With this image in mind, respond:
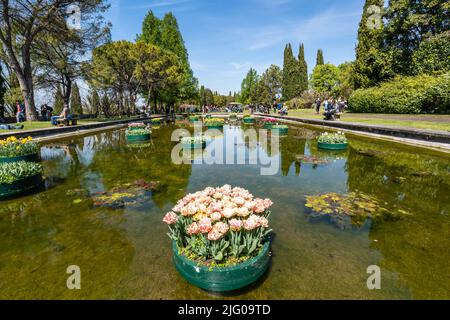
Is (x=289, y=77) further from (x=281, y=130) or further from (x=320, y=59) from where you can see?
(x=281, y=130)

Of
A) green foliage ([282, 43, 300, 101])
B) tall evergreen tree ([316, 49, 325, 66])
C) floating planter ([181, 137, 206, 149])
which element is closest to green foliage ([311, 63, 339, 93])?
tall evergreen tree ([316, 49, 325, 66])

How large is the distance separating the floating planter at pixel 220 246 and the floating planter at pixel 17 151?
755 cm

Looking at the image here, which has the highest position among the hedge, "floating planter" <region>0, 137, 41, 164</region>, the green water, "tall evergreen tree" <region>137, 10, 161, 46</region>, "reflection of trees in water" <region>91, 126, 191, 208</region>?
"tall evergreen tree" <region>137, 10, 161, 46</region>

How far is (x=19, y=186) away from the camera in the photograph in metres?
5.67

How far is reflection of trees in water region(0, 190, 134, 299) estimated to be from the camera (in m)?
2.88

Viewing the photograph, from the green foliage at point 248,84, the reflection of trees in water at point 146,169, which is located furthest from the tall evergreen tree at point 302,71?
the reflection of trees in water at point 146,169

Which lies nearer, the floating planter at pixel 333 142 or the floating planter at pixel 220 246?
the floating planter at pixel 220 246

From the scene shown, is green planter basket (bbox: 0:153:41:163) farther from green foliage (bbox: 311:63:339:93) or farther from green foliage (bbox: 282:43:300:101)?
green foliage (bbox: 311:63:339:93)

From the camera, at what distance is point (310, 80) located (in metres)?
79.6

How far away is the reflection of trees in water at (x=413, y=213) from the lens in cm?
310

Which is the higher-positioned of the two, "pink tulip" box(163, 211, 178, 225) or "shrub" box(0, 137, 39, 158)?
"shrub" box(0, 137, 39, 158)

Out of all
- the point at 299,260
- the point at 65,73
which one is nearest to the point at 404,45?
the point at 299,260

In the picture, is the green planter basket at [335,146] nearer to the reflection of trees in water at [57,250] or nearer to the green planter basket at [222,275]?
the green planter basket at [222,275]

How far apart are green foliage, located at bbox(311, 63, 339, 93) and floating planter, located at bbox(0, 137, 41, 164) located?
7941 cm
